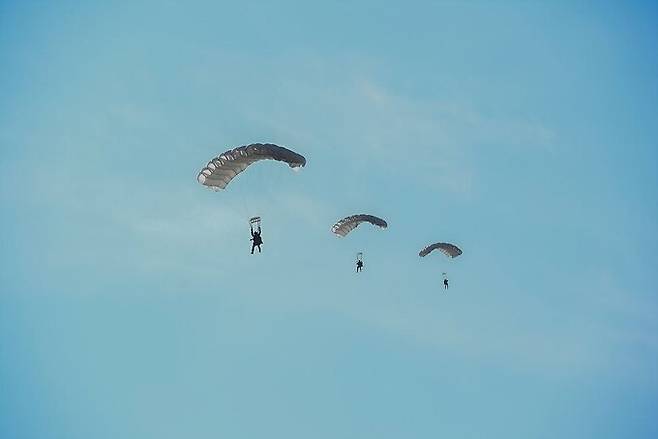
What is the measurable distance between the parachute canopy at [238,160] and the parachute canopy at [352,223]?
8782mm

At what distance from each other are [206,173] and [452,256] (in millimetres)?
20367

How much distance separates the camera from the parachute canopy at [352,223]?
45031mm

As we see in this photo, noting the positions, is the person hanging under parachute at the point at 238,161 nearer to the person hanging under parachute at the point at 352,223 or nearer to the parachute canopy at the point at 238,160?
the parachute canopy at the point at 238,160

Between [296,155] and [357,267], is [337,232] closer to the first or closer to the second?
[357,267]

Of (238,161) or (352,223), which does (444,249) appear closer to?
(352,223)

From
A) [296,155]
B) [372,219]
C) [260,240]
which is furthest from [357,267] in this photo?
[296,155]

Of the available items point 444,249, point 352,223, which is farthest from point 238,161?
point 444,249

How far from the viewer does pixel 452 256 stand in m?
51.4

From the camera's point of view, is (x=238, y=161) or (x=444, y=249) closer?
(x=238, y=161)

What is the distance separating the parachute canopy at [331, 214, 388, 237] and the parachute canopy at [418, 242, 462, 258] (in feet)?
15.0

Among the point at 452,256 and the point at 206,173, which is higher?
the point at 452,256

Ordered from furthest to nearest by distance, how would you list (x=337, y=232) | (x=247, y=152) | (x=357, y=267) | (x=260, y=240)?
(x=357, y=267), (x=337, y=232), (x=260, y=240), (x=247, y=152)

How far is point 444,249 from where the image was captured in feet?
168

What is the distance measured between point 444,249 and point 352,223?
26.1 feet
